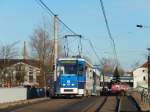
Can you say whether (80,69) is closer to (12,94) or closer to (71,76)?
(71,76)

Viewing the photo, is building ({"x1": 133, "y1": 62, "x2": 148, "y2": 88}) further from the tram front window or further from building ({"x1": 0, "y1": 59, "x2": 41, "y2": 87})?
the tram front window

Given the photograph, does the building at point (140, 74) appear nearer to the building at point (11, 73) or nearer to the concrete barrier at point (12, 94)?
the building at point (11, 73)

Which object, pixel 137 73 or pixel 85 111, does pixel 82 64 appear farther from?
pixel 137 73

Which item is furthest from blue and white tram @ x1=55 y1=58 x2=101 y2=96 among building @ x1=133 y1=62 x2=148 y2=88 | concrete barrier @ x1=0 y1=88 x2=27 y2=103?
building @ x1=133 y1=62 x2=148 y2=88

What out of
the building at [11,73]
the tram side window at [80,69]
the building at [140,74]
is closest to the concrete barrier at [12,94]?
the tram side window at [80,69]

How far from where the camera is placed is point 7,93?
3675cm

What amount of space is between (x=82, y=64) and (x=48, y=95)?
737 cm

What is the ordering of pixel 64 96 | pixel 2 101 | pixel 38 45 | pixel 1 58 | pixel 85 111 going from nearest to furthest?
pixel 85 111 → pixel 2 101 → pixel 64 96 → pixel 1 58 → pixel 38 45

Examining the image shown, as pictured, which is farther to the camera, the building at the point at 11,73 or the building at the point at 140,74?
the building at the point at 140,74

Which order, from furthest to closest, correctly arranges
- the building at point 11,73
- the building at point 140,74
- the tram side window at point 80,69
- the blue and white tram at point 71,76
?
the building at point 140,74 → the building at point 11,73 → the tram side window at point 80,69 → the blue and white tram at point 71,76

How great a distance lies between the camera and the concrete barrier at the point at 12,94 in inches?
1407

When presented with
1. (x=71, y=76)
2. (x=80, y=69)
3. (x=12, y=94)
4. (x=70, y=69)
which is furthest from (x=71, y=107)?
(x=70, y=69)

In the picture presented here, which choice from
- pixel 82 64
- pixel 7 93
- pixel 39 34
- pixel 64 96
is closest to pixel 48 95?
pixel 64 96

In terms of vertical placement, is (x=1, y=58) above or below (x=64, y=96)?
above
